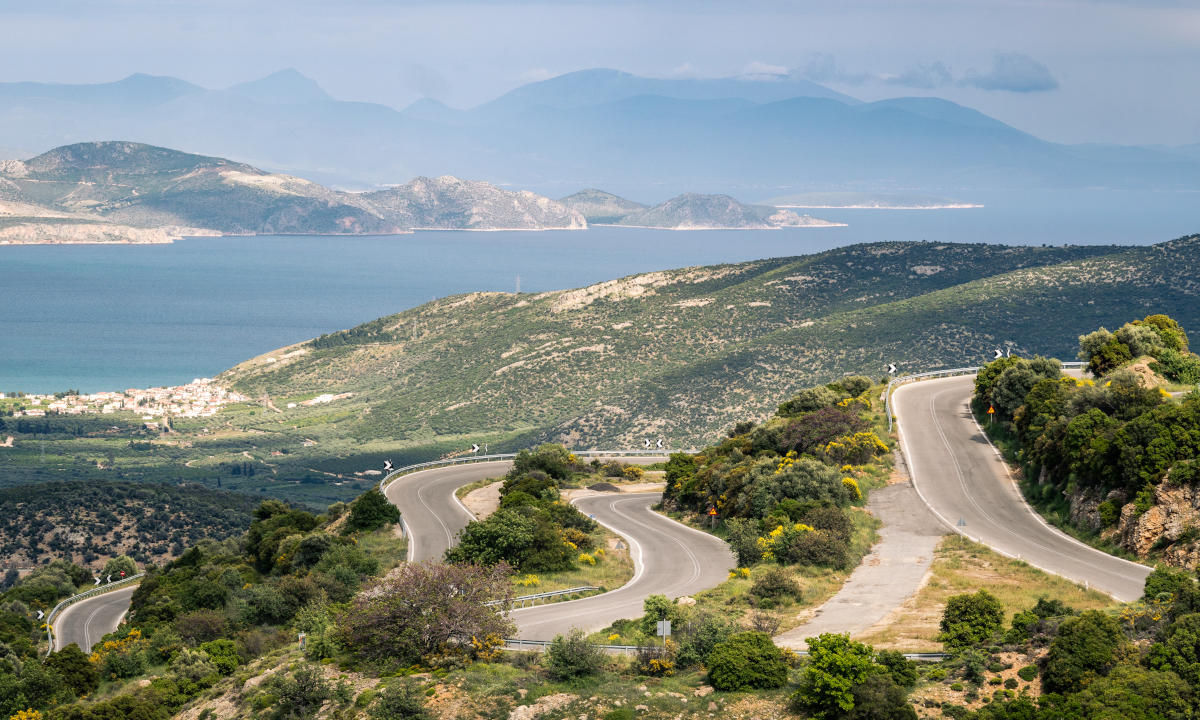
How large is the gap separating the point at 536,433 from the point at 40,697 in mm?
77087

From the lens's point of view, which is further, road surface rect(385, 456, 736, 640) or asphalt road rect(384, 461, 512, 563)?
asphalt road rect(384, 461, 512, 563)

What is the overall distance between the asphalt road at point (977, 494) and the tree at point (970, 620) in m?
4.85

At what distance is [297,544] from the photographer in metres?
47.9

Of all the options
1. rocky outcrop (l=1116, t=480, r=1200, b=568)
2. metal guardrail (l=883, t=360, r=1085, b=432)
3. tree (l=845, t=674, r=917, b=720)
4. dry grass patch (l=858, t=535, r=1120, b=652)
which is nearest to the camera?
tree (l=845, t=674, r=917, b=720)

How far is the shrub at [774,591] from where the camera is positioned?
3036 cm

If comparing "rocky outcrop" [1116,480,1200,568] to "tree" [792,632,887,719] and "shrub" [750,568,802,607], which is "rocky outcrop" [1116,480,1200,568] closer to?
"shrub" [750,568,802,607]

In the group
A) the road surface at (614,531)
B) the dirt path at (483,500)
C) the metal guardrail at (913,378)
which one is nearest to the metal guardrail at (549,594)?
the road surface at (614,531)

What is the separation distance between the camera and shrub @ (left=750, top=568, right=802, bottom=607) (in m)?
30.4

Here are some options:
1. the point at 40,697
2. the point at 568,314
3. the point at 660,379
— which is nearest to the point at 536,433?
the point at 660,379

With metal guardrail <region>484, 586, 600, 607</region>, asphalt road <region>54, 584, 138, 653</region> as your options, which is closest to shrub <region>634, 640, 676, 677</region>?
metal guardrail <region>484, 586, 600, 607</region>

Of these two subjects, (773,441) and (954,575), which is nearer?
(954,575)

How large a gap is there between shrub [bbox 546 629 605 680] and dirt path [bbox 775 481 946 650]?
4.51 meters

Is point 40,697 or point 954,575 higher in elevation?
point 954,575

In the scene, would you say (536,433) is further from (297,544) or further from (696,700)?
(696,700)
